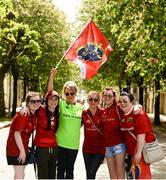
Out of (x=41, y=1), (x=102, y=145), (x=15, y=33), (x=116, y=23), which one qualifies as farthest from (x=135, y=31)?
(x=41, y=1)

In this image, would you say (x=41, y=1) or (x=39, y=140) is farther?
(x=41, y=1)

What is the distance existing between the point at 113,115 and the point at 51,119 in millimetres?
936

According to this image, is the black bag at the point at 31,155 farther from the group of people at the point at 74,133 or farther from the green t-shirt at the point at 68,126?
the green t-shirt at the point at 68,126

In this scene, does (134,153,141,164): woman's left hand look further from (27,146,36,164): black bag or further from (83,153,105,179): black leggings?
(27,146,36,164): black bag

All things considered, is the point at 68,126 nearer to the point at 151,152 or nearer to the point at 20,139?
the point at 20,139

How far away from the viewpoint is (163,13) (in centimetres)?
1540

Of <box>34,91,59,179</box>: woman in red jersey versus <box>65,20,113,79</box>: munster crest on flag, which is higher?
<box>65,20,113,79</box>: munster crest on flag

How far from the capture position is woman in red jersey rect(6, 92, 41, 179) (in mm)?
6840

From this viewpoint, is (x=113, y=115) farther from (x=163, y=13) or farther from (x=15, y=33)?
(x=15, y=33)

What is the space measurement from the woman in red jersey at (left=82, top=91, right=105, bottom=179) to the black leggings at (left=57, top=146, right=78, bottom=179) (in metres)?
0.24

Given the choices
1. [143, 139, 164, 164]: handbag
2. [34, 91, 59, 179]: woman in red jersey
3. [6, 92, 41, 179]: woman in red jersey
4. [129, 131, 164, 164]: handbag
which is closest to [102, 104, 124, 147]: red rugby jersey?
[129, 131, 164, 164]: handbag

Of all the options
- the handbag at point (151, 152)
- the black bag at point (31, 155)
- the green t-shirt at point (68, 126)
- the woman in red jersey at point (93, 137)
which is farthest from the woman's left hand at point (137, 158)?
the black bag at point (31, 155)

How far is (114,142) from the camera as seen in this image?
7.16 meters

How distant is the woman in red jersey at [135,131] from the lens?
263 inches
